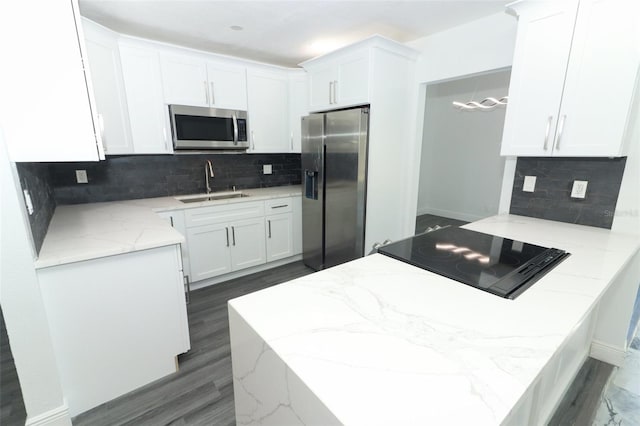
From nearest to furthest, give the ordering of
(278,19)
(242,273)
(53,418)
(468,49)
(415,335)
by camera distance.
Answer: (415,335)
(53,418)
(278,19)
(468,49)
(242,273)

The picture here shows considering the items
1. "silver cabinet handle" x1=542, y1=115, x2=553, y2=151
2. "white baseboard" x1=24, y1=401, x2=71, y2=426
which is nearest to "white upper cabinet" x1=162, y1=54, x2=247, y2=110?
"white baseboard" x1=24, y1=401, x2=71, y2=426

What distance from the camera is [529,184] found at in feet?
6.81

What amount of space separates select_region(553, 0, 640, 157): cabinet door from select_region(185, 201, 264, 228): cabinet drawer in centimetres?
257

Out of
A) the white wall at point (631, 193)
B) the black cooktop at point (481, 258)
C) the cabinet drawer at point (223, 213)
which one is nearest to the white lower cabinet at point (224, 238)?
the cabinet drawer at point (223, 213)

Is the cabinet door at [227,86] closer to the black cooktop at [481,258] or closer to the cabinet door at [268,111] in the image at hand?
the cabinet door at [268,111]

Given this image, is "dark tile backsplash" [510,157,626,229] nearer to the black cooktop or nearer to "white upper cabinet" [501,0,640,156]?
"white upper cabinet" [501,0,640,156]

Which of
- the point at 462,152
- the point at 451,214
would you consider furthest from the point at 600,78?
the point at 451,214

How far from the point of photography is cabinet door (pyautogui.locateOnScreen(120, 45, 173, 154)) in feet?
8.15

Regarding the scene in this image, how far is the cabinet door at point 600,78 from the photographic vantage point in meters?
1.43

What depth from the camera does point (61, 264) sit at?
1374 mm

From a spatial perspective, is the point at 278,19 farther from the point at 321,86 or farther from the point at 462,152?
the point at 462,152

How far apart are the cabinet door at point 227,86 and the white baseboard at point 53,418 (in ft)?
8.38

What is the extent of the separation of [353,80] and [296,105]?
1007 millimetres

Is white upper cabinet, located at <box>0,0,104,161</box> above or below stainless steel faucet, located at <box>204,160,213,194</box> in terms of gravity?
above
